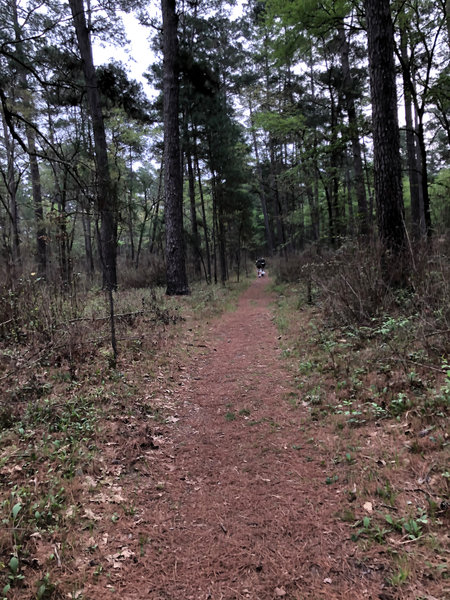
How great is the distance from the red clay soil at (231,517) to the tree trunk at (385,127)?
13.1ft

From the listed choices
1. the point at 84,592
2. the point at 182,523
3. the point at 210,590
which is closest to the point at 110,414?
the point at 182,523

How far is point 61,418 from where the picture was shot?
3408mm

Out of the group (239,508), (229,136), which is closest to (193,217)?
(229,136)

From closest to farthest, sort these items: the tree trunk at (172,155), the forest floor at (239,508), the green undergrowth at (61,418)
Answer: the forest floor at (239,508) < the green undergrowth at (61,418) < the tree trunk at (172,155)

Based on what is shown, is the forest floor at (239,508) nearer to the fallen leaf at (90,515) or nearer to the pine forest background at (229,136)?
the fallen leaf at (90,515)

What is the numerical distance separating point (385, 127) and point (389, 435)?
5.67 meters

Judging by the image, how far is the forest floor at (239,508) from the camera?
6.12 ft

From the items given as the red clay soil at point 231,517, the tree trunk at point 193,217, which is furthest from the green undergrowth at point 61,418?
the tree trunk at point 193,217

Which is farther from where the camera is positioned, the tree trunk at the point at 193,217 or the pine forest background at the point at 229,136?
the tree trunk at the point at 193,217

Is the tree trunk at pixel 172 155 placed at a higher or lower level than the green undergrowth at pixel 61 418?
higher

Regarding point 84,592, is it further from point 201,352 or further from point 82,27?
point 82,27

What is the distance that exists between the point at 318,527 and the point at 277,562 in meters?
0.40

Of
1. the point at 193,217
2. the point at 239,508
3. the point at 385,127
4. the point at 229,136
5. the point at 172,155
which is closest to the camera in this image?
the point at 239,508

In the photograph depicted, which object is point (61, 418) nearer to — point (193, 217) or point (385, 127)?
point (385, 127)
